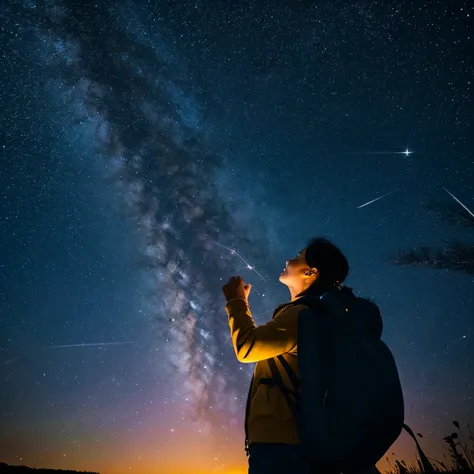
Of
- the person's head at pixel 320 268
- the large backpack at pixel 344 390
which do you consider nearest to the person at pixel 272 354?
the person's head at pixel 320 268

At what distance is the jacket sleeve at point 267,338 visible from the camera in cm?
184

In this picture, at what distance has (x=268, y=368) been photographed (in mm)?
1947

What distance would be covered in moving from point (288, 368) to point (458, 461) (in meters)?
3.30

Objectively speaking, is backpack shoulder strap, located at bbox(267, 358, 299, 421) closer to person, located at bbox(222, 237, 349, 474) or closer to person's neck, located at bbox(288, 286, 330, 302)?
person, located at bbox(222, 237, 349, 474)

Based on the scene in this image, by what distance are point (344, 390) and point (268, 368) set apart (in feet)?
1.84

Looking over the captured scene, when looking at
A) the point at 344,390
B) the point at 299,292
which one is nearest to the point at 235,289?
the point at 299,292

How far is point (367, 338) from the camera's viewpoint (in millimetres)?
1604

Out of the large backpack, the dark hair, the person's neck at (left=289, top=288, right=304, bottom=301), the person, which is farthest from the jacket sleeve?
the person's neck at (left=289, top=288, right=304, bottom=301)

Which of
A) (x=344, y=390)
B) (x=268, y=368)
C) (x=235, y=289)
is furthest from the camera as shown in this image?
(x=235, y=289)

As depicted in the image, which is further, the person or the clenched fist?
the clenched fist

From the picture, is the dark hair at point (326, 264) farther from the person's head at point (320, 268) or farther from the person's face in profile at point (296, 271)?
the person's face in profile at point (296, 271)

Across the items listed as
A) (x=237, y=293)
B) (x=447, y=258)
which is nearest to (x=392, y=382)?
(x=237, y=293)

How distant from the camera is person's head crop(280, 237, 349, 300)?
2.39m

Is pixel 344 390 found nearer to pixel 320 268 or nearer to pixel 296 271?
pixel 320 268
